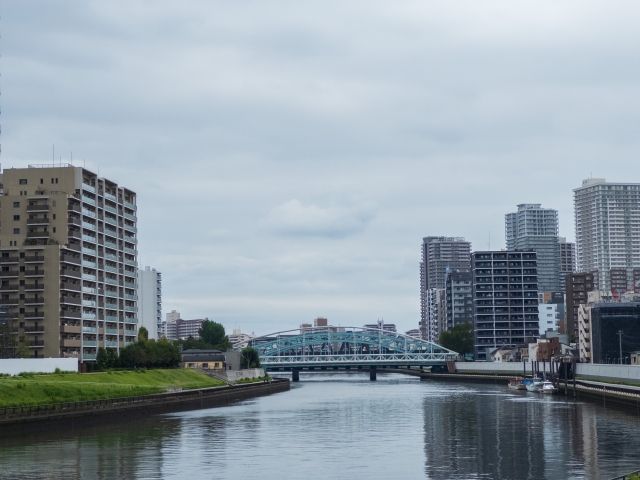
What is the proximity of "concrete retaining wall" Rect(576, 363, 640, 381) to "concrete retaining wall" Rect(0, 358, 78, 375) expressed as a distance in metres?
69.3

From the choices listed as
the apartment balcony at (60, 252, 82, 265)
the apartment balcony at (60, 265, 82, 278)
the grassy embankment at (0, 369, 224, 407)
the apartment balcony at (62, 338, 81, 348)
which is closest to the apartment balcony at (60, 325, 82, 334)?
the apartment balcony at (62, 338, 81, 348)

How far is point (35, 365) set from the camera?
4619 inches

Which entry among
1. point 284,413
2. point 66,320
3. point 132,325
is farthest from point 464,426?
point 132,325

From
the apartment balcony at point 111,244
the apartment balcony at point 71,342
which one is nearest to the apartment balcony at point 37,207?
the apartment balcony at point 111,244

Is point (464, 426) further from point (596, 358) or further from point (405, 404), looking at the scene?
point (596, 358)

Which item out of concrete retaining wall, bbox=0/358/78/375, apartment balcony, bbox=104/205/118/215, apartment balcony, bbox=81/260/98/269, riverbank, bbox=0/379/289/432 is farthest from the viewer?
apartment balcony, bbox=104/205/118/215

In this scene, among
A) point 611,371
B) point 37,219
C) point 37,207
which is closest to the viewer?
point 611,371

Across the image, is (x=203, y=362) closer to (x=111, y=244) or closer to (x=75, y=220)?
(x=111, y=244)

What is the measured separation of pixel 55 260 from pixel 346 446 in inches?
3283

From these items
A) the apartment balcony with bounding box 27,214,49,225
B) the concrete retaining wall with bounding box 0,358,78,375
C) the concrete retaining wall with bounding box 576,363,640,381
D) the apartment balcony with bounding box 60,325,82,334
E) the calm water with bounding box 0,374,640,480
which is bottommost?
the calm water with bounding box 0,374,640,480

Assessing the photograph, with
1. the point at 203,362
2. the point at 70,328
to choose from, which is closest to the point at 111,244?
the point at 70,328

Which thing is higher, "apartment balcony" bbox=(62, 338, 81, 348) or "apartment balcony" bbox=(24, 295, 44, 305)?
"apartment balcony" bbox=(24, 295, 44, 305)

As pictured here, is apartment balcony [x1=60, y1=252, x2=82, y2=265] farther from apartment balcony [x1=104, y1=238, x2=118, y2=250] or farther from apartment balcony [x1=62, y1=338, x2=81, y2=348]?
apartment balcony [x1=104, y1=238, x2=118, y2=250]

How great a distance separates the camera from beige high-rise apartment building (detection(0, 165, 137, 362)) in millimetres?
148750
